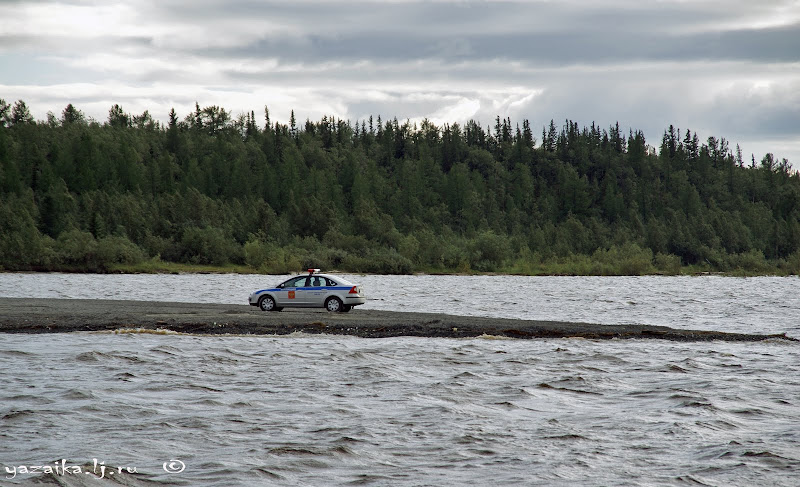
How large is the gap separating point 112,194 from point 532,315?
101194mm

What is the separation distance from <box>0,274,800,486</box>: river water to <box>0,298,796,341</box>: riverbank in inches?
55.5

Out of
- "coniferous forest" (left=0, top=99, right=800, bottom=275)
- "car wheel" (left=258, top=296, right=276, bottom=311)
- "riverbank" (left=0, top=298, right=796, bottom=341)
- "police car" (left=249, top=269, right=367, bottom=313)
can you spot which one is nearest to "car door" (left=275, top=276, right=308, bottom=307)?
"police car" (left=249, top=269, right=367, bottom=313)

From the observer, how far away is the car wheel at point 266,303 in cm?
3381

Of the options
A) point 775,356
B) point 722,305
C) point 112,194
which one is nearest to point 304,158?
point 112,194

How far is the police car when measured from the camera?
33375 mm

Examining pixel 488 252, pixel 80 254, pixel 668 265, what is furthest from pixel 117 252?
pixel 668 265

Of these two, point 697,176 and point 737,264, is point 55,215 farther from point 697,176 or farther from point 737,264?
point 697,176

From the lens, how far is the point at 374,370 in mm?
21250

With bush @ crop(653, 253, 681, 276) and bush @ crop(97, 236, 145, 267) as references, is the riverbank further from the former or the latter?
bush @ crop(653, 253, 681, 276)

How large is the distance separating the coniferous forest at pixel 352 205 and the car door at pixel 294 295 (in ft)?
211

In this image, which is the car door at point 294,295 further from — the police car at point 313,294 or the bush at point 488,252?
the bush at point 488,252

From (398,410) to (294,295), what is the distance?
17442 millimetres

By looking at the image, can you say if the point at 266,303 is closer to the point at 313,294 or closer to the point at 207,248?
the point at 313,294

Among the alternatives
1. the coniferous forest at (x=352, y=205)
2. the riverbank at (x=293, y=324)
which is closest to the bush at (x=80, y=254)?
the coniferous forest at (x=352, y=205)
